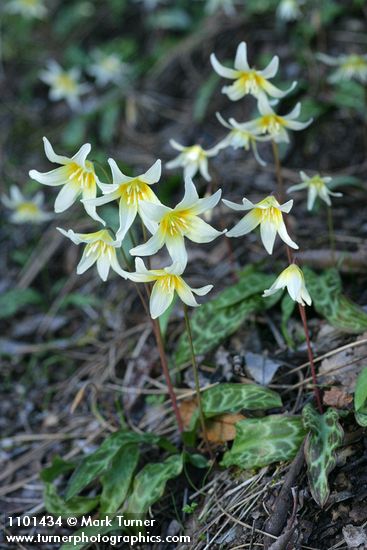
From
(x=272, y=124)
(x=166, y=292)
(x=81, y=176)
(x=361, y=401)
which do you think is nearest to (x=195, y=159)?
(x=272, y=124)

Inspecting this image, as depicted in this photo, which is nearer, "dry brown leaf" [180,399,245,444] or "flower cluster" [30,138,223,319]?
"flower cluster" [30,138,223,319]

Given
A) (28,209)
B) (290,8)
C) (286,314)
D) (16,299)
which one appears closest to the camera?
(286,314)

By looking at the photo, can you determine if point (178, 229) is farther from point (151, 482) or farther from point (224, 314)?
point (151, 482)

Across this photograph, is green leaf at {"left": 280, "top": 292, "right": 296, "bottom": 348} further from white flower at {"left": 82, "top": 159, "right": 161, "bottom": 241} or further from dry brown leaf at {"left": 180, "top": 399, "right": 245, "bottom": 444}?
white flower at {"left": 82, "top": 159, "right": 161, "bottom": 241}

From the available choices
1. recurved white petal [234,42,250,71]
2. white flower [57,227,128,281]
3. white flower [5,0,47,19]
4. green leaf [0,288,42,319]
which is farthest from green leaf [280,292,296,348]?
white flower [5,0,47,19]

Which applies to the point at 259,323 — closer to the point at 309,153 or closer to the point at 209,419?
the point at 209,419

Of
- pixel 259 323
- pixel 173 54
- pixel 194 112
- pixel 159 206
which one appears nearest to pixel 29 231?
pixel 194 112

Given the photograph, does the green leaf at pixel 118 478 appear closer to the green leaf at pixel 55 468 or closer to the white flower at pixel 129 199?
the green leaf at pixel 55 468
